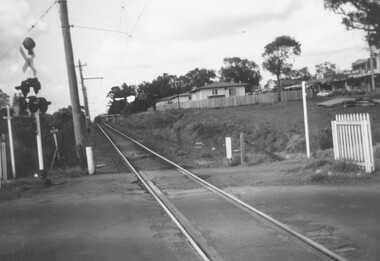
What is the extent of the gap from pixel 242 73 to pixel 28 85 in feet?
A: 375

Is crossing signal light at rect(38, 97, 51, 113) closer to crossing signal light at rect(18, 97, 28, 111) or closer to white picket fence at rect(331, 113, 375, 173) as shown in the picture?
crossing signal light at rect(18, 97, 28, 111)

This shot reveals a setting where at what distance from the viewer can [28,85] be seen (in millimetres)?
11148

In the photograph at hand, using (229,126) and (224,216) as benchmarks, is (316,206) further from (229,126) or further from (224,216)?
(229,126)

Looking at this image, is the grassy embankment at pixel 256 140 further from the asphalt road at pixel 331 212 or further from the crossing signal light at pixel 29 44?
the crossing signal light at pixel 29 44

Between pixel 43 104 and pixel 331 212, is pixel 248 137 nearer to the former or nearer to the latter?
pixel 43 104

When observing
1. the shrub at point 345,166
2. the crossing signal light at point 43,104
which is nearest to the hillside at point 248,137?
the shrub at point 345,166

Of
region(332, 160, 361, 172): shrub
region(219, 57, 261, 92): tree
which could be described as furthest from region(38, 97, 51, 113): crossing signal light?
region(219, 57, 261, 92): tree

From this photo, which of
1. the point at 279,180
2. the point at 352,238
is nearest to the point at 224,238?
the point at 352,238

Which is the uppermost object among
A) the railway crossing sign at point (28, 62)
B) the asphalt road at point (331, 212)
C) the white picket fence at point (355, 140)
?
the railway crossing sign at point (28, 62)

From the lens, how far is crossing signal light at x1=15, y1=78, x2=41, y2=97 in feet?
36.3

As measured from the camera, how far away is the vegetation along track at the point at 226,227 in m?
5.18

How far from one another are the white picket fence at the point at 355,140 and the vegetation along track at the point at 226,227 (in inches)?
148

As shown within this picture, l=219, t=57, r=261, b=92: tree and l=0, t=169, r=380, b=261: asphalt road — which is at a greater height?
l=219, t=57, r=261, b=92: tree

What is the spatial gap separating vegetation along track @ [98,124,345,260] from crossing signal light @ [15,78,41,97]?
4077 mm
